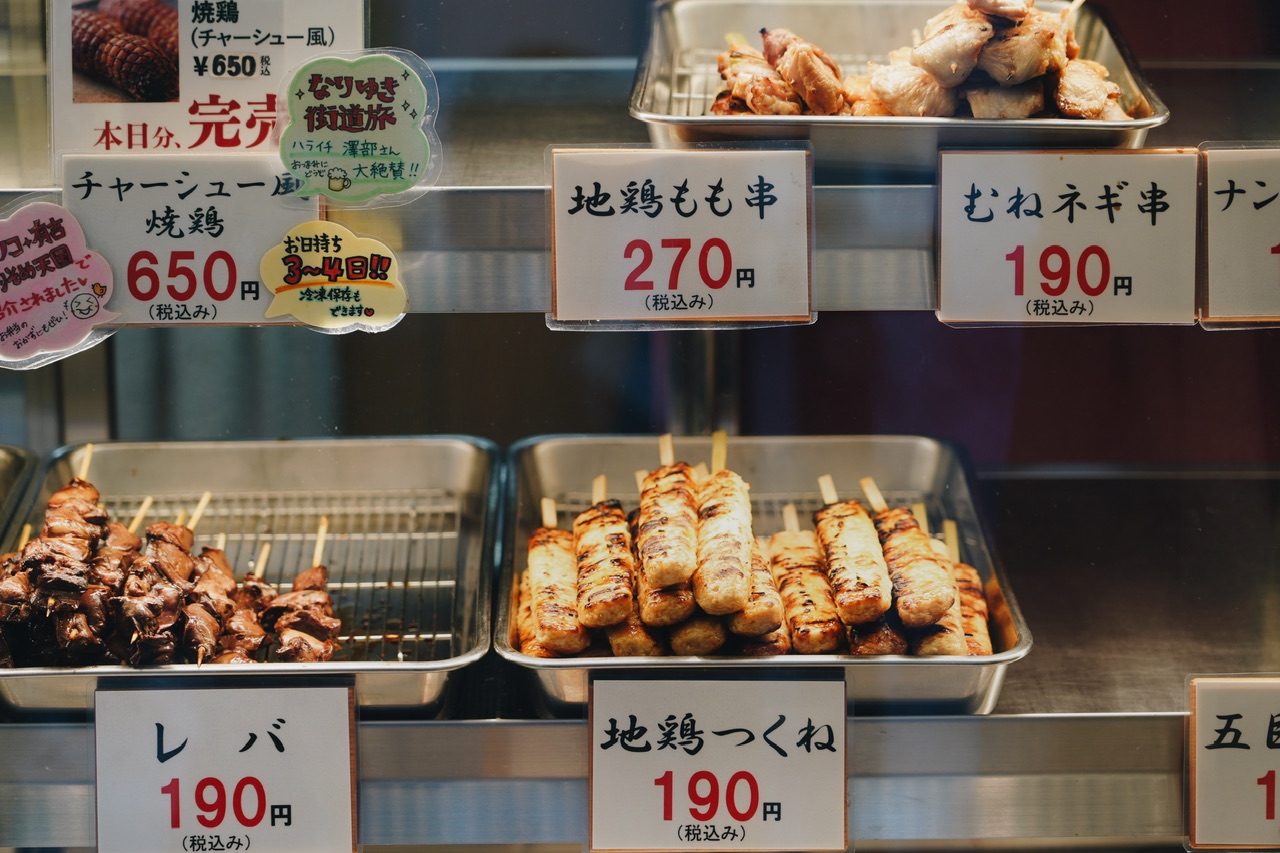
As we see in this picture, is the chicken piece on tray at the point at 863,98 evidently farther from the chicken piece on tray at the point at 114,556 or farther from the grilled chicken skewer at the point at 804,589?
the chicken piece on tray at the point at 114,556

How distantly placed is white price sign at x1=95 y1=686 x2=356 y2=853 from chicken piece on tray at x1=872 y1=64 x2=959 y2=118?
0.91 m

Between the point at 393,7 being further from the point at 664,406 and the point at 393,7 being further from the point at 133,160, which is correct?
the point at 664,406

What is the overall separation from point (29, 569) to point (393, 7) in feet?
2.98

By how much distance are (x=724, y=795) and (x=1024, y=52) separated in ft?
2.93

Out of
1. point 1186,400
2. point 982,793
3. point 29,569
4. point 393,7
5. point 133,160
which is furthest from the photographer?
point 1186,400

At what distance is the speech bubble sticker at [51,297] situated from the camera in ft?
4.04

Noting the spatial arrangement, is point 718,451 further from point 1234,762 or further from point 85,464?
point 85,464

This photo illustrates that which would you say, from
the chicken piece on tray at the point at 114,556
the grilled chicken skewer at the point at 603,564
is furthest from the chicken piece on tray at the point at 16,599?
the grilled chicken skewer at the point at 603,564

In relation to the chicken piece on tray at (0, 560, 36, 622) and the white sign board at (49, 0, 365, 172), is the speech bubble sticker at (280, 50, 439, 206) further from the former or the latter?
the chicken piece on tray at (0, 560, 36, 622)

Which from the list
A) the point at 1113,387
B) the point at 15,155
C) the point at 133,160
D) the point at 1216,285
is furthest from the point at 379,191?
the point at 1113,387

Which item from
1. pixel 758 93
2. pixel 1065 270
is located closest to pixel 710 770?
pixel 1065 270

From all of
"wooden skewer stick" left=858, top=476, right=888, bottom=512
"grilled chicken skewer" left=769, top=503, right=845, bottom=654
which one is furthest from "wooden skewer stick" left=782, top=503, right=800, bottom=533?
"wooden skewer stick" left=858, top=476, right=888, bottom=512

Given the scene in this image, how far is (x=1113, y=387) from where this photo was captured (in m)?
2.02

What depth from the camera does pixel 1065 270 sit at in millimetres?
1248
